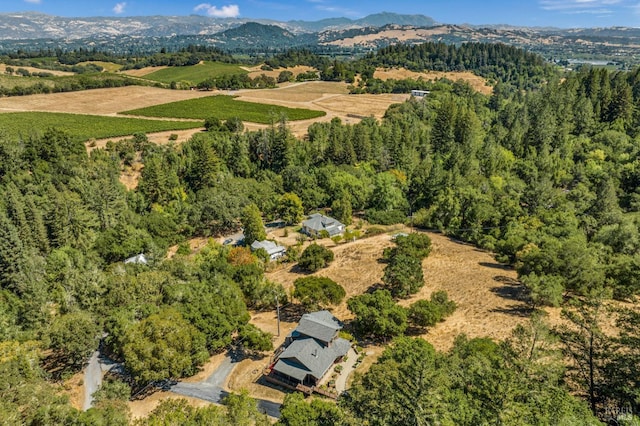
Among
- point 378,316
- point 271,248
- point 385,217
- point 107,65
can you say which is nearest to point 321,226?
point 271,248

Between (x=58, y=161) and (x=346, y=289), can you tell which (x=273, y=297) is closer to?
(x=346, y=289)

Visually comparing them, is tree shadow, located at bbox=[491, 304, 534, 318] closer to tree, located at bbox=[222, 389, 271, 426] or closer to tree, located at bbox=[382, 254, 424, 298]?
tree, located at bbox=[382, 254, 424, 298]

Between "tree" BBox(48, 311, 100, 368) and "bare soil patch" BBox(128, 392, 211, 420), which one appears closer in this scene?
"bare soil patch" BBox(128, 392, 211, 420)

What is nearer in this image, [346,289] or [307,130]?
[346,289]

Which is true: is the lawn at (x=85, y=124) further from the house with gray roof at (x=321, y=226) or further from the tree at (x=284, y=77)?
the tree at (x=284, y=77)

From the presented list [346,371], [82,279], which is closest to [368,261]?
[346,371]

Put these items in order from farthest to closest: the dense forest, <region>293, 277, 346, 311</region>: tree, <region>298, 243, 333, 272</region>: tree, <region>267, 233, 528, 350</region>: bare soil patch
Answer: <region>298, 243, 333, 272</region>: tree → <region>293, 277, 346, 311</region>: tree → <region>267, 233, 528, 350</region>: bare soil patch → the dense forest

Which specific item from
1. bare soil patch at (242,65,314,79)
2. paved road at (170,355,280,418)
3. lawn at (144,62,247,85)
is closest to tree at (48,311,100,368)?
paved road at (170,355,280,418)
